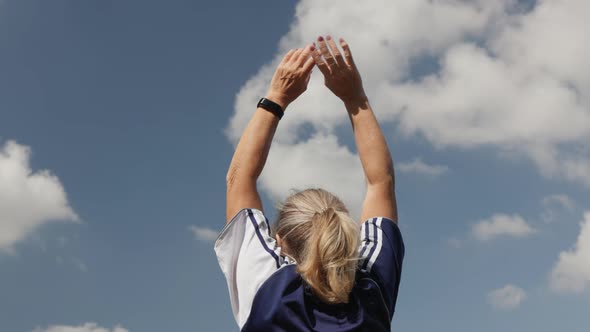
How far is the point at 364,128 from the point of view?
555 centimetres

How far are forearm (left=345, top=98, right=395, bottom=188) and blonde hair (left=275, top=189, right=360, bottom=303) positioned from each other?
572mm

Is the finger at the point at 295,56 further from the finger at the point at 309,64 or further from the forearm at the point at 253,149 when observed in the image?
the forearm at the point at 253,149

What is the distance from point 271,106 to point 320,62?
2.64 feet

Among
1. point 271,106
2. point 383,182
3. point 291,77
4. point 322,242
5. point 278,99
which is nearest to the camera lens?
point 322,242

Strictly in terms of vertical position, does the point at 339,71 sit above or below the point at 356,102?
above

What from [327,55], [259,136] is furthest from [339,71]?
[259,136]

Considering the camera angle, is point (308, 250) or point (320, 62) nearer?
point (308, 250)

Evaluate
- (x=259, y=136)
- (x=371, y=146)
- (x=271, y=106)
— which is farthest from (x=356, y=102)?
(x=259, y=136)

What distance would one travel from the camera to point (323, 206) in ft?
15.7

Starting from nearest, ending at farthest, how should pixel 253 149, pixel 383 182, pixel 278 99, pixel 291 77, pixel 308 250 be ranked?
pixel 308 250, pixel 253 149, pixel 383 182, pixel 278 99, pixel 291 77

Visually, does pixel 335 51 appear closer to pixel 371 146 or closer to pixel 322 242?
pixel 371 146

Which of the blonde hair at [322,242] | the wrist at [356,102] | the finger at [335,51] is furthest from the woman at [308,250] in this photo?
the finger at [335,51]

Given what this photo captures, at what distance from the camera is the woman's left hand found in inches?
219

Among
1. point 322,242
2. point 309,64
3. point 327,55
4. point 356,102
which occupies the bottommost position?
point 322,242
